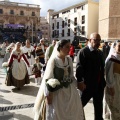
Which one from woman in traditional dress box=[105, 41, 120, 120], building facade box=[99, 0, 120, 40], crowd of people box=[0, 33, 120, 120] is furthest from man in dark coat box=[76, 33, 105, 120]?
building facade box=[99, 0, 120, 40]

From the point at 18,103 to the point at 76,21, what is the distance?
1686 inches

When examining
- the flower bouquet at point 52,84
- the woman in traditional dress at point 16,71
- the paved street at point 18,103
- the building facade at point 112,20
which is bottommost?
the paved street at point 18,103

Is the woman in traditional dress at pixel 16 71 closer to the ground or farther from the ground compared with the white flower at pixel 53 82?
closer to the ground

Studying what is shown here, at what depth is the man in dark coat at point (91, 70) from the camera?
3.78m

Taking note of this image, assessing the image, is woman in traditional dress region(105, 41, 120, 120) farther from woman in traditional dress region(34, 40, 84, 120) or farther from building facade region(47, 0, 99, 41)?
building facade region(47, 0, 99, 41)

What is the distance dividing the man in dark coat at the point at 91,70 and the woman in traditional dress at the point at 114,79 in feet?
0.45

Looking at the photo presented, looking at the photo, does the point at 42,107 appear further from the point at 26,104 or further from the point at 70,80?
the point at 26,104

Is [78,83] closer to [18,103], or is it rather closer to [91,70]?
[91,70]

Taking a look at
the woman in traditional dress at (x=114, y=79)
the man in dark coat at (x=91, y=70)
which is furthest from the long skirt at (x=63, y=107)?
the woman in traditional dress at (x=114, y=79)

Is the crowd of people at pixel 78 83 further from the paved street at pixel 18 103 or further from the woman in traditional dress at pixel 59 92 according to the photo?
the paved street at pixel 18 103

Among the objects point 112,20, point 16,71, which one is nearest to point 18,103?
point 16,71

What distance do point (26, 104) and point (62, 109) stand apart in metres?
2.42

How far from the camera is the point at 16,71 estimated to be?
724 cm

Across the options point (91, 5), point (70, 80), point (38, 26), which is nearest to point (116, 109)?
point (70, 80)
